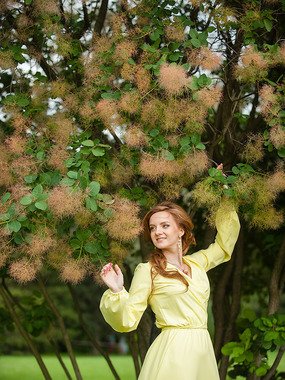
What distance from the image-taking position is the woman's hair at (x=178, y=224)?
3.23 metres

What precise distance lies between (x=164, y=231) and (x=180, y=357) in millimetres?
497

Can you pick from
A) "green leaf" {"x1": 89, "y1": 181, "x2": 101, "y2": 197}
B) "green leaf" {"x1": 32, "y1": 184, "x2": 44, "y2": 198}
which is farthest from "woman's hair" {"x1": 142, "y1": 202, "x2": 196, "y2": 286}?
"green leaf" {"x1": 32, "y1": 184, "x2": 44, "y2": 198}

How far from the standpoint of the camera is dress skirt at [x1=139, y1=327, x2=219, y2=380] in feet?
10.2

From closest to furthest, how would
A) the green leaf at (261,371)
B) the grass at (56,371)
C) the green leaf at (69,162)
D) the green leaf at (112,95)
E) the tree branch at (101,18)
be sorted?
the green leaf at (69,162) → the green leaf at (112,95) → the green leaf at (261,371) → the tree branch at (101,18) → the grass at (56,371)

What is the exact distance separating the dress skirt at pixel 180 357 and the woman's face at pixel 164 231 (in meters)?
0.33

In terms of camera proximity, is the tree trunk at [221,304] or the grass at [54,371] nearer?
the tree trunk at [221,304]

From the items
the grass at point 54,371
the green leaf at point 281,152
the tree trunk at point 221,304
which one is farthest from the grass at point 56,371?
the green leaf at point 281,152

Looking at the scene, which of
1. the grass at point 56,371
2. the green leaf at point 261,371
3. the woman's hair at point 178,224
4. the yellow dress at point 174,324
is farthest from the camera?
the grass at point 56,371

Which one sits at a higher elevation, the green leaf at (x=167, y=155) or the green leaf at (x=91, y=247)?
the green leaf at (x=167, y=155)

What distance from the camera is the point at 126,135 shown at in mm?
3697

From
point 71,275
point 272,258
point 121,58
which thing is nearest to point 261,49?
point 121,58

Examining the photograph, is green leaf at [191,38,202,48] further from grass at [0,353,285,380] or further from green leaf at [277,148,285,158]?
grass at [0,353,285,380]

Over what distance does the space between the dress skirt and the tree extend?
581mm

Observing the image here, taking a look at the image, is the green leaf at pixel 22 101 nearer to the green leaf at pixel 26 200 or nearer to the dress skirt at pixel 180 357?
the green leaf at pixel 26 200
